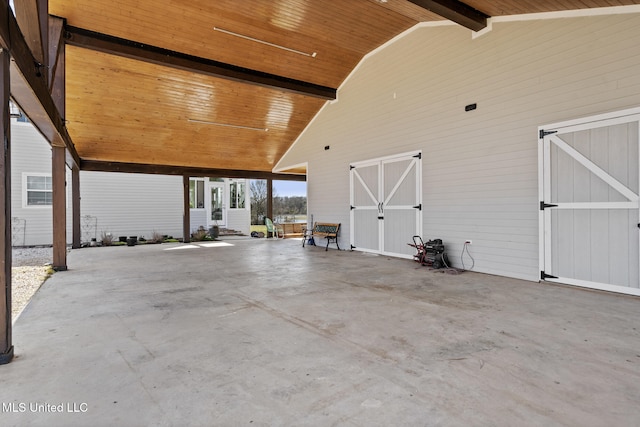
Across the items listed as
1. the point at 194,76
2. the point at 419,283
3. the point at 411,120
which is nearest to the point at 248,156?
the point at 194,76

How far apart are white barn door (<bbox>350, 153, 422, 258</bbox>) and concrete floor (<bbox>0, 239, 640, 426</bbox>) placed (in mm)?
2544

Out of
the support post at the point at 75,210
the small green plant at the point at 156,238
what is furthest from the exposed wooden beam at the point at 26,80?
the small green plant at the point at 156,238

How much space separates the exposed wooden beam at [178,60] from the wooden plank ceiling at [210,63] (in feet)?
0.06

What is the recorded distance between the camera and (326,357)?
233 centimetres

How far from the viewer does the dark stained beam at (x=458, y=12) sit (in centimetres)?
432

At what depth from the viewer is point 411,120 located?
21.9 feet

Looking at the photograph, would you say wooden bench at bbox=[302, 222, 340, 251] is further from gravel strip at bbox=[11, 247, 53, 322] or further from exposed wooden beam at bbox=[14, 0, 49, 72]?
exposed wooden beam at bbox=[14, 0, 49, 72]

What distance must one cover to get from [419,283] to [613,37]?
148 inches

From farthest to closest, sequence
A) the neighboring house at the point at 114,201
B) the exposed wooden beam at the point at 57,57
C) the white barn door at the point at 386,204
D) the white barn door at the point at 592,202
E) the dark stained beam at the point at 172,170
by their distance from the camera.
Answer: the neighboring house at the point at 114,201, the dark stained beam at the point at 172,170, the white barn door at the point at 386,204, the exposed wooden beam at the point at 57,57, the white barn door at the point at 592,202

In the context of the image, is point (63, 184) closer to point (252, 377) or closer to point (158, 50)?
point (158, 50)

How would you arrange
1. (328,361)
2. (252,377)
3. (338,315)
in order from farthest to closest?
(338,315), (328,361), (252,377)

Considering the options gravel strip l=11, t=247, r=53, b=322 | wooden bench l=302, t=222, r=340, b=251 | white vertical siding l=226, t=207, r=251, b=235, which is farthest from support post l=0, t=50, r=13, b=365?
white vertical siding l=226, t=207, r=251, b=235

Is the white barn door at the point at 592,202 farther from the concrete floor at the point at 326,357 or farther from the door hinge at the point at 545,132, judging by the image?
the concrete floor at the point at 326,357

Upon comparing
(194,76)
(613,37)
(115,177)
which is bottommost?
(115,177)
